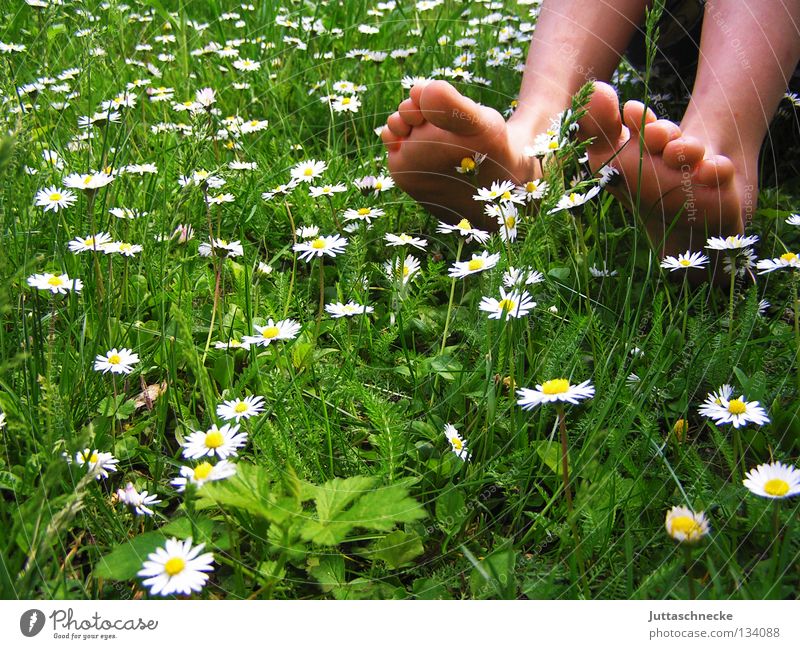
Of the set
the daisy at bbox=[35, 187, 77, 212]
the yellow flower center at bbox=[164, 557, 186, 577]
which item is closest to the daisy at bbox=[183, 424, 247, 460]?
the yellow flower center at bbox=[164, 557, 186, 577]

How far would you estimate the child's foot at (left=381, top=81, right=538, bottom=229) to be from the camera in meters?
0.98

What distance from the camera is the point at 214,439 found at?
0.64 meters

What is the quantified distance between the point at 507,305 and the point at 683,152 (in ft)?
1.08

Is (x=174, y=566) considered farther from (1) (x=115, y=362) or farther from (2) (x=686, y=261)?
(2) (x=686, y=261)

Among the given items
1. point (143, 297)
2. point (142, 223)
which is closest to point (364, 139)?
point (142, 223)

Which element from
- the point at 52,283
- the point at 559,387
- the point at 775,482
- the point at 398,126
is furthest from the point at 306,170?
the point at 775,482

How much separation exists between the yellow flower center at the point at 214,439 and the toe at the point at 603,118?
0.58 meters

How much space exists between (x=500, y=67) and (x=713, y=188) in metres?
0.82

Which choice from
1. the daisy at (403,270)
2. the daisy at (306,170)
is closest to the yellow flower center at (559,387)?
the daisy at (403,270)

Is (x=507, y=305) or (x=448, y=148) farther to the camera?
(x=448, y=148)

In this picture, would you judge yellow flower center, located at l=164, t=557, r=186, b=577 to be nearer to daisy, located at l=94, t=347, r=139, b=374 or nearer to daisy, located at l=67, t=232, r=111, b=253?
daisy, located at l=94, t=347, r=139, b=374

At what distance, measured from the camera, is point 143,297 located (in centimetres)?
95
